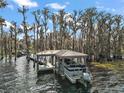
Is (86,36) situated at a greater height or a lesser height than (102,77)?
greater

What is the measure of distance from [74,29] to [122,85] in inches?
2734

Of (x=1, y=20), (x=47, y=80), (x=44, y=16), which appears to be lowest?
(x=47, y=80)

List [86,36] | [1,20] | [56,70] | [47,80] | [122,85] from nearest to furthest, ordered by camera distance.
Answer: [1,20], [122,85], [47,80], [56,70], [86,36]

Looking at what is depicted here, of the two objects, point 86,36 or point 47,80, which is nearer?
point 47,80

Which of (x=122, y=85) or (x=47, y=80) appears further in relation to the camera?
(x=47, y=80)

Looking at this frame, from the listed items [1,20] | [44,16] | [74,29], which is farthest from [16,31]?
[1,20]

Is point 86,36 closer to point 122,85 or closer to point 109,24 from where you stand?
point 109,24

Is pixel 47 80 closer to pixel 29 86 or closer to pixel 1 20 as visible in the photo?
pixel 29 86

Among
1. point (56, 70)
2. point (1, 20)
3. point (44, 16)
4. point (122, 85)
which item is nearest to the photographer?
point (1, 20)

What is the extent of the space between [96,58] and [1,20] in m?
81.9

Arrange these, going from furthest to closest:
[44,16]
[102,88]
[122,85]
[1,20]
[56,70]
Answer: [44,16]
[56,70]
[122,85]
[102,88]
[1,20]

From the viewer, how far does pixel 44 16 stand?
366 feet

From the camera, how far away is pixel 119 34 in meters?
124

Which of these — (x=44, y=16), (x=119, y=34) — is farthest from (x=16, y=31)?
(x=119, y=34)
